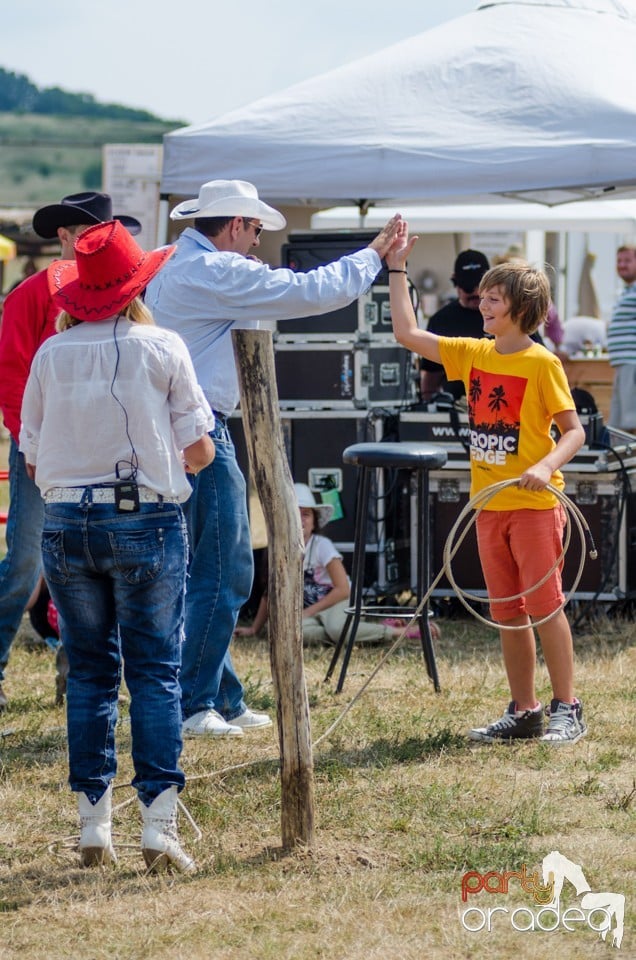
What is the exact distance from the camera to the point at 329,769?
4441 millimetres

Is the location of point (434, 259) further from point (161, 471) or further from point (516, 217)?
point (161, 471)

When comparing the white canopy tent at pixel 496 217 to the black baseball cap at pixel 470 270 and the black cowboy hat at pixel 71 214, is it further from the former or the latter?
the black cowboy hat at pixel 71 214

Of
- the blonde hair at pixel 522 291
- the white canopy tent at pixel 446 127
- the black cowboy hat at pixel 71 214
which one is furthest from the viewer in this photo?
the white canopy tent at pixel 446 127

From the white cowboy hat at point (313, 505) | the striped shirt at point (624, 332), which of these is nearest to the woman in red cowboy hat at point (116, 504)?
the white cowboy hat at point (313, 505)

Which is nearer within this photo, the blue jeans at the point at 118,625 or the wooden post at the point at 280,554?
the blue jeans at the point at 118,625

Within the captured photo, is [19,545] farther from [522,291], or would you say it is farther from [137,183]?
[137,183]

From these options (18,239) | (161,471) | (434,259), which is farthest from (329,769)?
(18,239)

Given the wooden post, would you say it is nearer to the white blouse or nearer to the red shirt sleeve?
the white blouse

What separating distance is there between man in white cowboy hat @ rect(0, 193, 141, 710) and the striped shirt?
217 inches

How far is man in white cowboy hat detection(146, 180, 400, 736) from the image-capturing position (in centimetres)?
423

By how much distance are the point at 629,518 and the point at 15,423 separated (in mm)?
3510

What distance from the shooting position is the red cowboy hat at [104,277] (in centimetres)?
342

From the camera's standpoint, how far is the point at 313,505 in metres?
6.84

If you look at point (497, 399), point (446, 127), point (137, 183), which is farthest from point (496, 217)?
point (497, 399)
